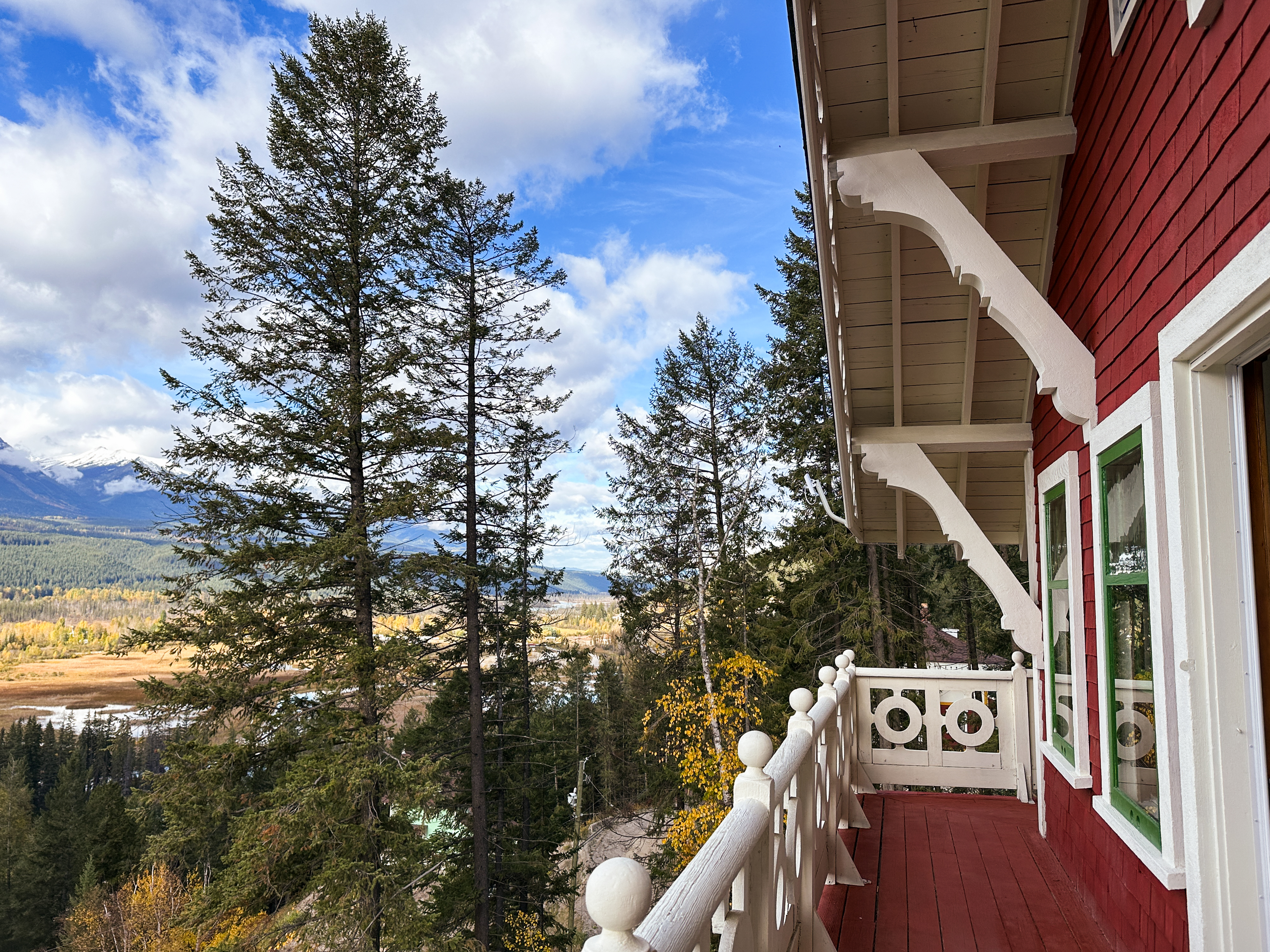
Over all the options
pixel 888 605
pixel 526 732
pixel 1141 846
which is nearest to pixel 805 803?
pixel 1141 846

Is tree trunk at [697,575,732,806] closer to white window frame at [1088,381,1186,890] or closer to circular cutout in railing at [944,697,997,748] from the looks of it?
circular cutout in railing at [944,697,997,748]

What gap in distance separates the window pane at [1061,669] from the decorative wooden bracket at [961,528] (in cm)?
39

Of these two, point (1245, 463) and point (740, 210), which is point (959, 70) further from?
point (740, 210)

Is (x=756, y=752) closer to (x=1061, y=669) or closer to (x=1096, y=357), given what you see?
(x=1096, y=357)

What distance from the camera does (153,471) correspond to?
11391 mm

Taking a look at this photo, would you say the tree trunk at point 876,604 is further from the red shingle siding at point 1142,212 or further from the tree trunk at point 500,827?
the red shingle siding at point 1142,212

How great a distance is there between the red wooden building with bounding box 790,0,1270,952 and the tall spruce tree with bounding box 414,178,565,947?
35.9ft

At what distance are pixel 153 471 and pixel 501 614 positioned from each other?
281 inches

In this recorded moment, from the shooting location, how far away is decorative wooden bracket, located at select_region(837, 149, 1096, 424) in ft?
9.53

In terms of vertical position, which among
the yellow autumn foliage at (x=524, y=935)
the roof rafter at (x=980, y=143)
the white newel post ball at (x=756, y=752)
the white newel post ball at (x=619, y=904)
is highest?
the roof rafter at (x=980, y=143)

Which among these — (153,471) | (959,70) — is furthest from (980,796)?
(153,471)

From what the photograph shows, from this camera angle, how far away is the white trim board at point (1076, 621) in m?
3.18

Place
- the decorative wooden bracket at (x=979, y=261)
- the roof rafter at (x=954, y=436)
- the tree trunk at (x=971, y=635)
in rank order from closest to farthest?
the decorative wooden bracket at (x=979, y=261), the roof rafter at (x=954, y=436), the tree trunk at (x=971, y=635)

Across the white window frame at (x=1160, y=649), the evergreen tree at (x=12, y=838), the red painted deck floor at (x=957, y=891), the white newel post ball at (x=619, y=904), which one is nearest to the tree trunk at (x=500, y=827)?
the red painted deck floor at (x=957, y=891)
